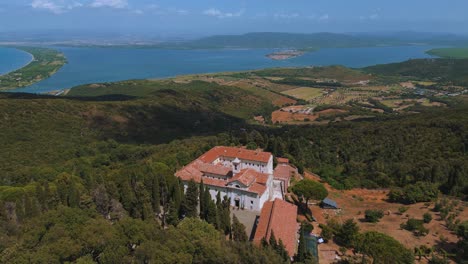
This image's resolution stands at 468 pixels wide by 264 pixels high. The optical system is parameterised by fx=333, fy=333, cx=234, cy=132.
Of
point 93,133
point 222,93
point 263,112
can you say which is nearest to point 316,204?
point 93,133

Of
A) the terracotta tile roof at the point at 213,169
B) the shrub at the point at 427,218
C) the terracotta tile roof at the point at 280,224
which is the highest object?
the terracotta tile roof at the point at 213,169

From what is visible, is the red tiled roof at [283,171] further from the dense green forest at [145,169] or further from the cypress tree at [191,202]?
the cypress tree at [191,202]

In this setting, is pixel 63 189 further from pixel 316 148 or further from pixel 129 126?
pixel 129 126

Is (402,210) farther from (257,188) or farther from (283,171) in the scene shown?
(257,188)

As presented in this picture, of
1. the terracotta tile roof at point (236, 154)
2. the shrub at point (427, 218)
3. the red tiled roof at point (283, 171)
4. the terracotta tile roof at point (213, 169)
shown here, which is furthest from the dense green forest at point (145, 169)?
the shrub at point (427, 218)

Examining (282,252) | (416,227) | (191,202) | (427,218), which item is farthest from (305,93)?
(282,252)

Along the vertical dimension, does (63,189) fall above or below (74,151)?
above

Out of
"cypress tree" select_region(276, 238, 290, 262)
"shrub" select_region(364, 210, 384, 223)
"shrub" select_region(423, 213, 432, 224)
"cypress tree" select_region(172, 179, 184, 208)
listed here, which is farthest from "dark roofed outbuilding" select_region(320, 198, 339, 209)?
"cypress tree" select_region(172, 179, 184, 208)
